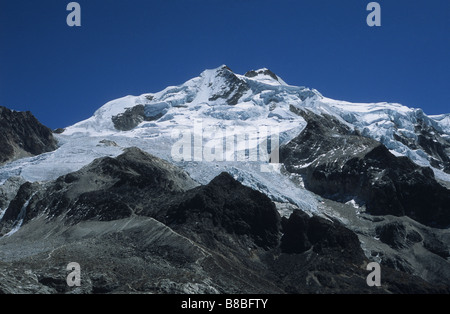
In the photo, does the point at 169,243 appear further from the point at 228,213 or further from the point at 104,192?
the point at 104,192

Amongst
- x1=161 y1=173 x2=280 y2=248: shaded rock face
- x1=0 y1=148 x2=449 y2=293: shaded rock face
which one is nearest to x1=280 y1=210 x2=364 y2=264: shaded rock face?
x1=0 y1=148 x2=449 y2=293: shaded rock face

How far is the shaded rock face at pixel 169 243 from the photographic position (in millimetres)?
118938

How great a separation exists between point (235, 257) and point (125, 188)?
41.9 meters

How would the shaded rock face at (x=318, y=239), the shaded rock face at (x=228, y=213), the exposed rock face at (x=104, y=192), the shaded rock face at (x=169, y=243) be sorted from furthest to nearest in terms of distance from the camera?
the exposed rock face at (x=104, y=192), the shaded rock face at (x=228, y=213), the shaded rock face at (x=318, y=239), the shaded rock face at (x=169, y=243)

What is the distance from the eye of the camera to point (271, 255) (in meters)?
153

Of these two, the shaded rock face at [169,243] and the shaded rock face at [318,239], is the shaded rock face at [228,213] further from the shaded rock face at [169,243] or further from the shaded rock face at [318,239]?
the shaded rock face at [318,239]

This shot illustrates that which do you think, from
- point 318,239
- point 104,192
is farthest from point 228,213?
point 104,192

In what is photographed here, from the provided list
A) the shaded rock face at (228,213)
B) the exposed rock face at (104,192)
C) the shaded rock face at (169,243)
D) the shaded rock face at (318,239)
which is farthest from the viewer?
the exposed rock face at (104,192)

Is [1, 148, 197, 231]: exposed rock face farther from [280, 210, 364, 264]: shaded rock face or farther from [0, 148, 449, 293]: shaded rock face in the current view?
[280, 210, 364, 264]: shaded rock face

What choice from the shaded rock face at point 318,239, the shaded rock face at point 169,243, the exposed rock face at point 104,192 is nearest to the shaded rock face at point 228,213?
the shaded rock face at point 169,243

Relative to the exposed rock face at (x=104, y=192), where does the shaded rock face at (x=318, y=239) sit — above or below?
below

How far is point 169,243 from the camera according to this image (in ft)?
443

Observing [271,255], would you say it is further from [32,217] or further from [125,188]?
[32,217]
